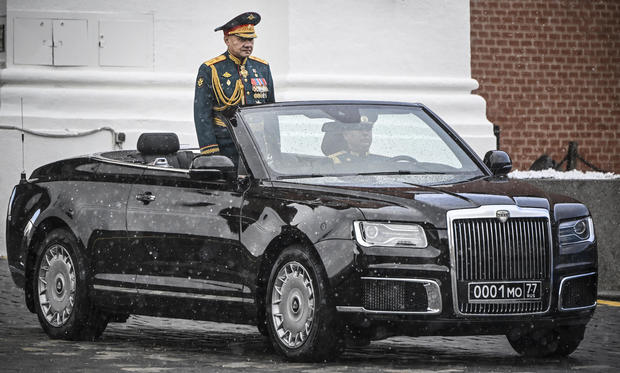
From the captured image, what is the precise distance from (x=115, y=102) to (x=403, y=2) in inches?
141

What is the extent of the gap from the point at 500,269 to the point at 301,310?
1.12 m

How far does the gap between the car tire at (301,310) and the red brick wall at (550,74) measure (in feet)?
37.9

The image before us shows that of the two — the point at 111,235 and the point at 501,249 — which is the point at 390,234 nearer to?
the point at 501,249

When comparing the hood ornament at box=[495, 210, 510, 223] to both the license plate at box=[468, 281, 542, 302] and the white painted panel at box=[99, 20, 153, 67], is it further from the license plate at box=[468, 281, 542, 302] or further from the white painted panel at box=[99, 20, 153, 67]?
the white painted panel at box=[99, 20, 153, 67]

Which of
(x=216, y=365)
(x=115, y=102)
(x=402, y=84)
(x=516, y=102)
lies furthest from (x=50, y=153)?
(x=216, y=365)

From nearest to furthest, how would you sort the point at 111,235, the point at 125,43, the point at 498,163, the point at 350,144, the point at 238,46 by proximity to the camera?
the point at 350,144 < the point at 498,163 < the point at 111,235 < the point at 238,46 < the point at 125,43

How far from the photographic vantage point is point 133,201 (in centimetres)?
1060

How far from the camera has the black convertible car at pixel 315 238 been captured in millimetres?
8828

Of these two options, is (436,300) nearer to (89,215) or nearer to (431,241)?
(431,241)

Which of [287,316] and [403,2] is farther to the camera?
[403,2]

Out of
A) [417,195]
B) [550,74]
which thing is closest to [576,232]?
[417,195]

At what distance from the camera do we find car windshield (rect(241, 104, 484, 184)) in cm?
997

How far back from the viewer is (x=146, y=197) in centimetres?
1049

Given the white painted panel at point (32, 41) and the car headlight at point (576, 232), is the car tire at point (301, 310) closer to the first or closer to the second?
the car headlight at point (576, 232)
